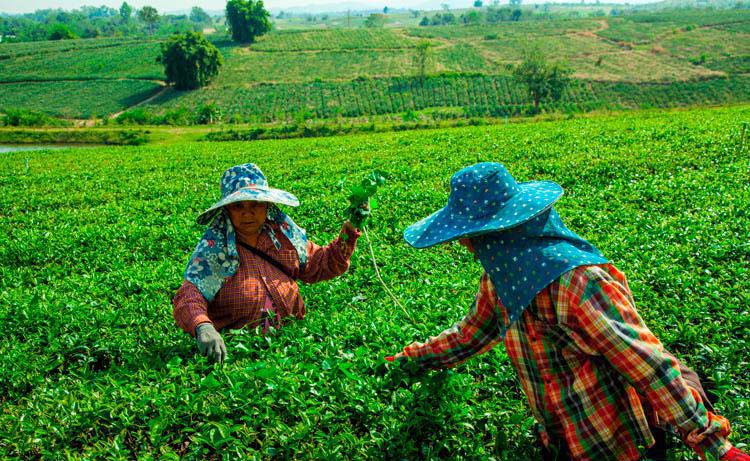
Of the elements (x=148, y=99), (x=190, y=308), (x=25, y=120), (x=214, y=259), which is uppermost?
(x=214, y=259)

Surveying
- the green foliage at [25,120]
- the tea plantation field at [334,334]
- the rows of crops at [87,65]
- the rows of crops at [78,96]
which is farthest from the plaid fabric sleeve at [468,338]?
the rows of crops at [87,65]

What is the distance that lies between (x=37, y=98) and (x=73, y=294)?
2972 inches

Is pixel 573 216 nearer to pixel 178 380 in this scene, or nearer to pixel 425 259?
pixel 425 259

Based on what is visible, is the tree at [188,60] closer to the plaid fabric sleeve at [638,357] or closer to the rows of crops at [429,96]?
the rows of crops at [429,96]

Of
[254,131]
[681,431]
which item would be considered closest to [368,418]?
[681,431]

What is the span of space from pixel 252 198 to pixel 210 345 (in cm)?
111

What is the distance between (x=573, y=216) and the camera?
28.0 ft

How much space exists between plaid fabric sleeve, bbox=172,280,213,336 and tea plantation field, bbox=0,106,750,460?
10.2 inches

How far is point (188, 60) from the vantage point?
2783 inches

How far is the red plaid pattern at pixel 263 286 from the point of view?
4398 millimetres

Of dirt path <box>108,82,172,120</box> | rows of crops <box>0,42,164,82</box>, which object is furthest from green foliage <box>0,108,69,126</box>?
rows of crops <box>0,42,164,82</box>

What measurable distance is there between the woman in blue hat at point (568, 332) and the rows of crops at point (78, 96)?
231 ft

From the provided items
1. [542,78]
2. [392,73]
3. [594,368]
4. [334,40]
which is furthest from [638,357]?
[334,40]

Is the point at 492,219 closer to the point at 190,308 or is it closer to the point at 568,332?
the point at 568,332
